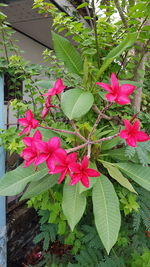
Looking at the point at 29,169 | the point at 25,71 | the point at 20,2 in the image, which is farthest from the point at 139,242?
the point at 20,2

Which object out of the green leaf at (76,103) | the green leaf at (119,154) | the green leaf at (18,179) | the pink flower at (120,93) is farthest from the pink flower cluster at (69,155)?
the green leaf at (119,154)

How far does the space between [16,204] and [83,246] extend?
3.21 ft

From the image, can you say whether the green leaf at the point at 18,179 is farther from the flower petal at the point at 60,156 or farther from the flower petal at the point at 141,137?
Answer: the flower petal at the point at 141,137

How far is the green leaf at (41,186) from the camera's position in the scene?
1.04 meters

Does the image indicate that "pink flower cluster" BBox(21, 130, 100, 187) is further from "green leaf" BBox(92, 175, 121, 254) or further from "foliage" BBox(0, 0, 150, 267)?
"green leaf" BBox(92, 175, 121, 254)

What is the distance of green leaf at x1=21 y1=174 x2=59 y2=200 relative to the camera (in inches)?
41.0

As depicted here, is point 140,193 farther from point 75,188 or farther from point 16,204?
point 16,204

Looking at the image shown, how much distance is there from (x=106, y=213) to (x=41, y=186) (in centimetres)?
32

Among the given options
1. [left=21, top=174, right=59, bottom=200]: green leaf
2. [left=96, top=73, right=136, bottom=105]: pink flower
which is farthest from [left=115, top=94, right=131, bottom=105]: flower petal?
[left=21, top=174, right=59, bottom=200]: green leaf

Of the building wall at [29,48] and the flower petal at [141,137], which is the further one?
the building wall at [29,48]

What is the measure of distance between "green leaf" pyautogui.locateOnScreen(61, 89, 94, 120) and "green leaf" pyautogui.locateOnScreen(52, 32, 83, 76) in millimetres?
256

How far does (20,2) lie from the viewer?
2805 mm

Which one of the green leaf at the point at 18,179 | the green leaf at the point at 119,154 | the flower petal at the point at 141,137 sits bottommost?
the green leaf at the point at 18,179

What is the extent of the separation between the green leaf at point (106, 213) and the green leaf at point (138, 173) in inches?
4.6
